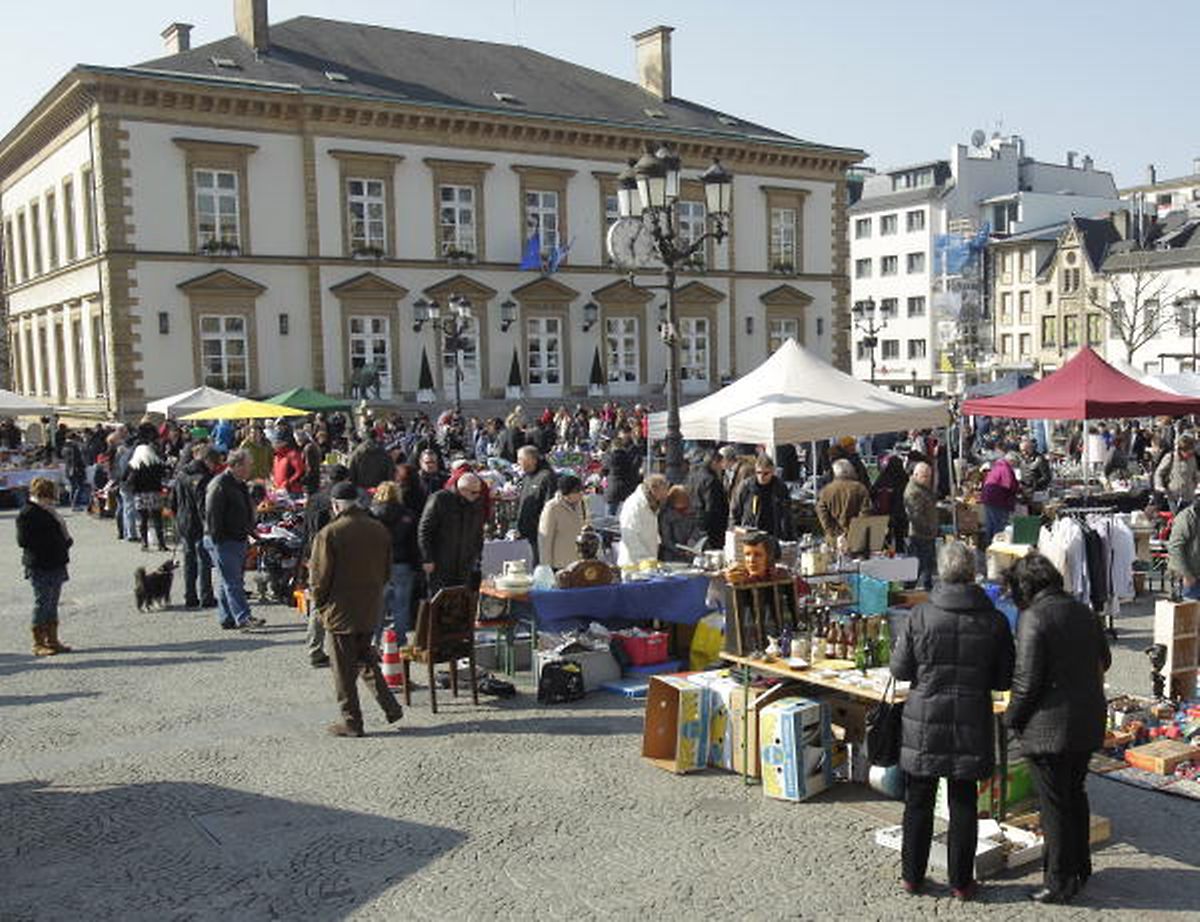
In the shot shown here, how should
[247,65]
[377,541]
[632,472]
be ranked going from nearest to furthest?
1. [377,541]
2. [632,472]
3. [247,65]

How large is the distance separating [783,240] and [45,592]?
3896cm

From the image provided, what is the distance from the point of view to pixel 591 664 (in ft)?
32.5

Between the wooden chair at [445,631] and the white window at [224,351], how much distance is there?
1086 inches

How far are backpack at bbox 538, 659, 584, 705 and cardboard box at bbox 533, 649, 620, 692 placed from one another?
0.09 meters

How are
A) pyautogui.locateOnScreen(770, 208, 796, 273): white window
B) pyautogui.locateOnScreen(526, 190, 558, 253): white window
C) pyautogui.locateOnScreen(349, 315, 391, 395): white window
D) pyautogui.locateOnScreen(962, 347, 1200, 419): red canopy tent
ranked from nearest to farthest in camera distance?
pyautogui.locateOnScreen(962, 347, 1200, 419): red canopy tent, pyautogui.locateOnScreen(349, 315, 391, 395): white window, pyautogui.locateOnScreen(526, 190, 558, 253): white window, pyautogui.locateOnScreen(770, 208, 796, 273): white window

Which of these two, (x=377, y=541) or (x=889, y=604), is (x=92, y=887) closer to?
(x=377, y=541)

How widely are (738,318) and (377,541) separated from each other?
38.4 meters

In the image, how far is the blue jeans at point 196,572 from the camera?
13734mm

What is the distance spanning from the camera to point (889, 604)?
31.8ft

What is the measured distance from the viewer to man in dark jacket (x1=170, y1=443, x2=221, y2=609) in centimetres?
1325

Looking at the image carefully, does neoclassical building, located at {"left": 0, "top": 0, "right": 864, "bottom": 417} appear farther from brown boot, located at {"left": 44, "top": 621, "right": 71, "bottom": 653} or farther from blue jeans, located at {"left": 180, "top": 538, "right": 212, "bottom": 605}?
brown boot, located at {"left": 44, "top": 621, "right": 71, "bottom": 653}

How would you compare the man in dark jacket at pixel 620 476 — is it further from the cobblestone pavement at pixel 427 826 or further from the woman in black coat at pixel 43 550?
the woman in black coat at pixel 43 550

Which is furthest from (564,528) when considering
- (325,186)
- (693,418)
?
(325,186)

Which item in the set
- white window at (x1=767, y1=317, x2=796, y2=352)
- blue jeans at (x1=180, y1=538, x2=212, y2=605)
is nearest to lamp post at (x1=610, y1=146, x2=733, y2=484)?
blue jeans at (x1=180, y1=538, x2=212, y2=605)
